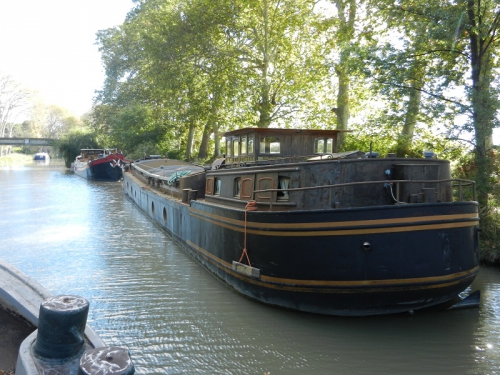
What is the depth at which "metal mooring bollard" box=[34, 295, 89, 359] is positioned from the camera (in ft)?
12.5

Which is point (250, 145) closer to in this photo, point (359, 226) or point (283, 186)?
point (283, 186)

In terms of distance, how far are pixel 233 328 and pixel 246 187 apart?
263 cm

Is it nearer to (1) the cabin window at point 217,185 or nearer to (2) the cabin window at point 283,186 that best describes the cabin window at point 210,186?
(1) the cabin window at point 217,185

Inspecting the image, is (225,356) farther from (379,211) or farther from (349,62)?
(349,62)

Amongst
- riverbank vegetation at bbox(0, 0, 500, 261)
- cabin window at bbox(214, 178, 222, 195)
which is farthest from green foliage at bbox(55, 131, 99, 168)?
cabin window at bbox(214, 178, 222, 195)

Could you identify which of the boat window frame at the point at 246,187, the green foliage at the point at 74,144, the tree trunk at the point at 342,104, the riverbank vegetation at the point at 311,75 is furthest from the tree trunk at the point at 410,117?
the green foliage at the point at 74,144

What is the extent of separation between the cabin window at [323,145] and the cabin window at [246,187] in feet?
8.75

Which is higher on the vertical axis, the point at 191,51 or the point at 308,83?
the point at 191,51

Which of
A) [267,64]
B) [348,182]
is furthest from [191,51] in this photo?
[348,182]

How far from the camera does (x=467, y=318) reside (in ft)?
24.6

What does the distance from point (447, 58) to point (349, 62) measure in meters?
2.71

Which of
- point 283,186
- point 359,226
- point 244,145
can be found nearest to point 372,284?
point 359,226

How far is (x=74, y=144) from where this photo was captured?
2156 inches

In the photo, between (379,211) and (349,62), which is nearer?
(379,211)
